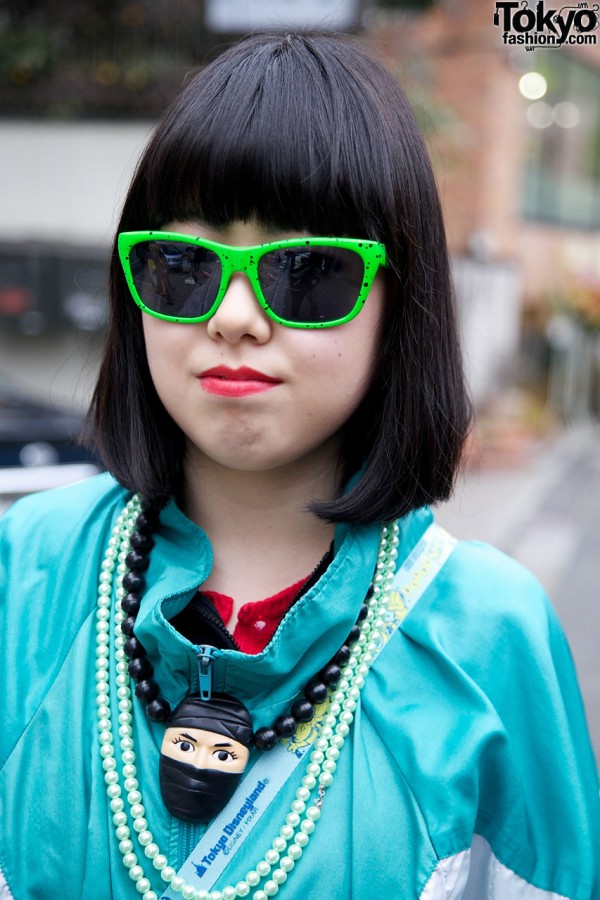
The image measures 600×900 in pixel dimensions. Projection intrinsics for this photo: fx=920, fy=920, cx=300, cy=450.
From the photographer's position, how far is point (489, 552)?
1468 millimetres

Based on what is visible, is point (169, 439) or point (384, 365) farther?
point (169, 439)

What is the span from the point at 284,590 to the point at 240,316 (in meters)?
0.44

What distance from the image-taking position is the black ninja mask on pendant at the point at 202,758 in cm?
117

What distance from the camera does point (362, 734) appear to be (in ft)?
4.12

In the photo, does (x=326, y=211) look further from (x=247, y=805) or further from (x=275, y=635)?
(x=247, y=805)

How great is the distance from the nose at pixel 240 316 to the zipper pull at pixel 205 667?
401 mm

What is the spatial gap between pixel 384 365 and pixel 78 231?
252 inches

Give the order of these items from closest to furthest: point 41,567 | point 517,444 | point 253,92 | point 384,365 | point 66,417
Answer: point 253,92 → point 384,365 → point 41,567 → point 66,417 → point 517,444

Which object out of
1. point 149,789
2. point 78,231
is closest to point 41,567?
point 149,789

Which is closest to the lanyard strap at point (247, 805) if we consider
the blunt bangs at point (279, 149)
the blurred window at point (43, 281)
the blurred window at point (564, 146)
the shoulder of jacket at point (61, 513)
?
the shoulder of jacket at point (61, 513)

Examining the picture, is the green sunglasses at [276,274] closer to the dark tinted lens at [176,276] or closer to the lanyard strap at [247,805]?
the dark tinted lens at [176,276]

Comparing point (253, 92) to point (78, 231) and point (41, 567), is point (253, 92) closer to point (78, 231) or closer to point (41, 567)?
point (41, 567)

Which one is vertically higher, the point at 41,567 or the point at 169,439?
the point at 169,439

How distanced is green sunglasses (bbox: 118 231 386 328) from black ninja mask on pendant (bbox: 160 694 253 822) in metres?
0.52
